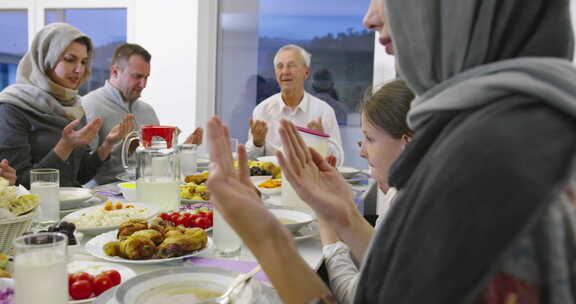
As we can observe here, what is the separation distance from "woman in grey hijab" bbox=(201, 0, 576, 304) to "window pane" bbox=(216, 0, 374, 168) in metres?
3.63

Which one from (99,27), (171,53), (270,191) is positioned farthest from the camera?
(99,27)

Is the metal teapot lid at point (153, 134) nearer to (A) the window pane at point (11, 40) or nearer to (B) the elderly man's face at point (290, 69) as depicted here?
(B) the elderly man's face at point (290, 69)

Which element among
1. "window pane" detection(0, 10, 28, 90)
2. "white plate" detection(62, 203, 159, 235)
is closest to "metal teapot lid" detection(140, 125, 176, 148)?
"white plate" detection(62, 203, 159, 235)

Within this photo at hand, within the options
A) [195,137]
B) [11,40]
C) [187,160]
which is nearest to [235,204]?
[187,160]

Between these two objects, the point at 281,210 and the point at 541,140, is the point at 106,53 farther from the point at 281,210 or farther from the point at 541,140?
the point at 541,140

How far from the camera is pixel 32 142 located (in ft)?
8.13

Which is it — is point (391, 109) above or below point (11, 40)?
below

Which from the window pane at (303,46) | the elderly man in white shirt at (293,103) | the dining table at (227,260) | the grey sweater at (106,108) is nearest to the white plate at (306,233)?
the dining table at (227,260)

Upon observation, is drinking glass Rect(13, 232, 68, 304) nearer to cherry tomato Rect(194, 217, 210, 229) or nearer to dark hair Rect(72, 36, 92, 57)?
cherry tomato Rect(194, 217, 210, 229)

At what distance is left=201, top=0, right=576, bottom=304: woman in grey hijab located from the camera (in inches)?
19.4

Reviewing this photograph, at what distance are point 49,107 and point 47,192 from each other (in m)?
1.32

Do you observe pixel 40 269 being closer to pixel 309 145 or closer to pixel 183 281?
pixel 183 281

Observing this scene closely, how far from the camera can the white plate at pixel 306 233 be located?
1.36 m

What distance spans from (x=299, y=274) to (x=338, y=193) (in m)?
0.47
